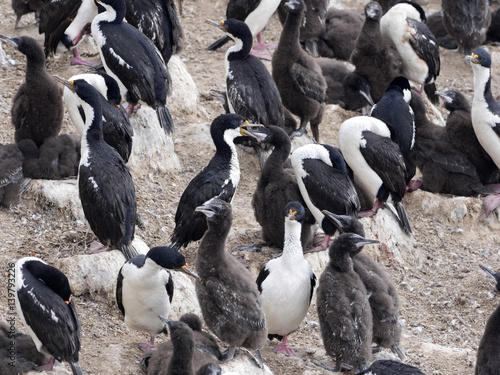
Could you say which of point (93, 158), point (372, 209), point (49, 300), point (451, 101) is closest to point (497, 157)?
point (451, 101)

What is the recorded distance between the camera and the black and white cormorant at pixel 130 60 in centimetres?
1127

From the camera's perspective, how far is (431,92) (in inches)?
596

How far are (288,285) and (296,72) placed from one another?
4017 mm

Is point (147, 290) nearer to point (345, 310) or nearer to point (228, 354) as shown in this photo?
point (228, 354)

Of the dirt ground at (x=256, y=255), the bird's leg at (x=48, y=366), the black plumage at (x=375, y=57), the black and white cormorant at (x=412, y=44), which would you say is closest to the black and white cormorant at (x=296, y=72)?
the dirt ground at (x=256, y=255)

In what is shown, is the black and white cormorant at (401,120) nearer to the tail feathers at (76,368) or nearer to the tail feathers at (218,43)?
the tail feathers at (218,43)

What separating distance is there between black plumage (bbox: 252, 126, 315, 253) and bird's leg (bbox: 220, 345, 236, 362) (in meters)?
1.95

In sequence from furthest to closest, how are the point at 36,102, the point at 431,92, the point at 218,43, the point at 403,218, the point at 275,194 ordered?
the point at 431,92 → the point at 218,43 → the point at 403,218 → the point at 36,102 → the point at 275,194

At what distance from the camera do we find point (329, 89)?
14.2 meters

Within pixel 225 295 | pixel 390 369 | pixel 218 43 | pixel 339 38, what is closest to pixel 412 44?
pixel 339 38

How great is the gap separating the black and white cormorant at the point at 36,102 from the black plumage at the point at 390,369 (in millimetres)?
4643

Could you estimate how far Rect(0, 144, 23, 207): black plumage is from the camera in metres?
10.2

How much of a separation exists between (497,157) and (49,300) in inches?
262

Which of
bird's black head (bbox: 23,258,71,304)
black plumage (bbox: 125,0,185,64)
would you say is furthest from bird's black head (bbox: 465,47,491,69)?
bird's black head (bbox: 23,258,71,304)
